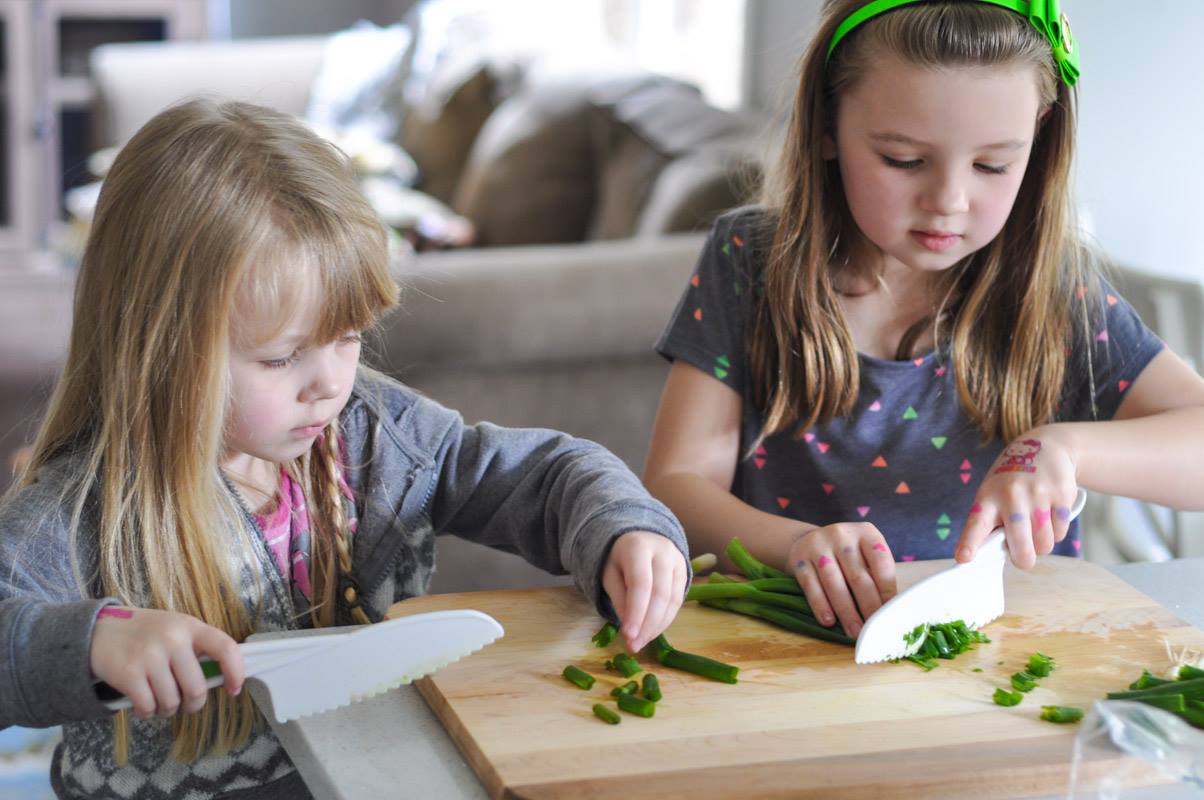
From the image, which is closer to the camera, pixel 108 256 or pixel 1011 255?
pixel 108 256

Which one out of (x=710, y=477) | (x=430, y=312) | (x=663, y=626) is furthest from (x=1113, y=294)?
(x=430, y=312)

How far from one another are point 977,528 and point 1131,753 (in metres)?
0.30

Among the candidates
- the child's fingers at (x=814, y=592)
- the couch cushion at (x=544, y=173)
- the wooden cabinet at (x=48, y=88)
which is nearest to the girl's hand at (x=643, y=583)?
the child's fingers at (x=814, y=592)

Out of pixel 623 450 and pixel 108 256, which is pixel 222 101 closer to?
pixel 108 256

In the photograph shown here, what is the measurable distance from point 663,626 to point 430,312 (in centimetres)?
147

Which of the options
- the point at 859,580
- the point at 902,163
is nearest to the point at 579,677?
the point at 859,580

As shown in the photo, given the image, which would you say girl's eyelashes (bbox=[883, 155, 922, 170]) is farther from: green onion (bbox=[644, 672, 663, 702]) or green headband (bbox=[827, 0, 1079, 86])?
green onion (bbox=[644, 672, 663, 702])

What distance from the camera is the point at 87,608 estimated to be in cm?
88

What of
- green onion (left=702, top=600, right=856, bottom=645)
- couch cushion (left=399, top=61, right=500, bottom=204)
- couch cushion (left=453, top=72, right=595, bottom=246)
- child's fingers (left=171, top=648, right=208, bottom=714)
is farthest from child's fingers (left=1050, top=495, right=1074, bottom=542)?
couch cushion (left=399, top=61, right=500, bottom=204)

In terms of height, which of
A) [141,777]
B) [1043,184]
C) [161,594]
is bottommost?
[141,777]

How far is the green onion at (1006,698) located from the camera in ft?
2.98

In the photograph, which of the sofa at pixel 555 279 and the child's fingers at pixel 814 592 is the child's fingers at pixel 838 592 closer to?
the child's fingers at pixel 814 592

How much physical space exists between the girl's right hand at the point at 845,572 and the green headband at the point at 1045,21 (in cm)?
48

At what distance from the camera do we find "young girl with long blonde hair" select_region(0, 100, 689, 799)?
1.02m
